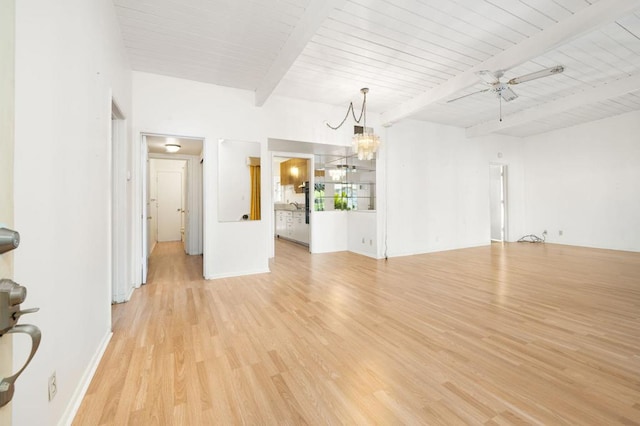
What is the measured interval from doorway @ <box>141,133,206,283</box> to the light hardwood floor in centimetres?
251

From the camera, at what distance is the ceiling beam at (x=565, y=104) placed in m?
4.44

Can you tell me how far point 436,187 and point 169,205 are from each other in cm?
764

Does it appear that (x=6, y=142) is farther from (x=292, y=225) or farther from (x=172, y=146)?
(x=292, y=225)

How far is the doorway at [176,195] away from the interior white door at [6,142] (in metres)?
5.27

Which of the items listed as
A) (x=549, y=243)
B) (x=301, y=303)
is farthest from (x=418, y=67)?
(x=549, y=243)

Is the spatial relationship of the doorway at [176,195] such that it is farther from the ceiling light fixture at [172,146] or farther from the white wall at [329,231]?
the white wall at [329,231]

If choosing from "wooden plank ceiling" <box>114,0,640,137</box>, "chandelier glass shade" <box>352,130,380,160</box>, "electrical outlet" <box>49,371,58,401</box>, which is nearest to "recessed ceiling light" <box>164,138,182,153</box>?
"wooden plank ceiling" <box>114,0,640,137</box>

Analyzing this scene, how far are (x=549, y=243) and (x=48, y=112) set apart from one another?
9901 mm

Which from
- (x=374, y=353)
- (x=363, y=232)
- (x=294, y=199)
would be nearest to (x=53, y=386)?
(x=374, y=353)

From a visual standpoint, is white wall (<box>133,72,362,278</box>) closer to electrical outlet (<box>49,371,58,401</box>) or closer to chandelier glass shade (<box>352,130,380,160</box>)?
chandelier glass shade (<box>352,130,380,160</box>)

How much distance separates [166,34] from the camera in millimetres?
3125

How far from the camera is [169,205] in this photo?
28.0 ft

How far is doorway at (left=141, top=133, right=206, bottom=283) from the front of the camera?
644cm

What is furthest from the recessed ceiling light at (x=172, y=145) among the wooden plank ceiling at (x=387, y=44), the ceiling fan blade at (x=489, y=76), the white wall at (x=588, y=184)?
the white wall at (x=588, y=184)
